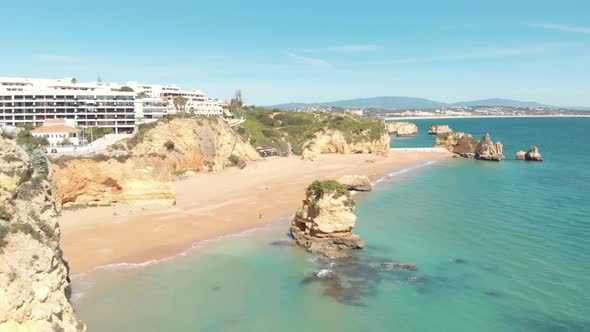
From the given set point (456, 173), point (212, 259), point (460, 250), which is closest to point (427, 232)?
point (460, 250)

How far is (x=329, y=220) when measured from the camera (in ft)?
93.4

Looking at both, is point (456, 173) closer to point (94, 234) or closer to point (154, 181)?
point (154, 181)

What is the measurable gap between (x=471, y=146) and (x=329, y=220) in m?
71.7

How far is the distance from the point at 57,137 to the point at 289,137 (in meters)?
53.2

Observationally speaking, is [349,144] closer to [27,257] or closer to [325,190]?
[325,190]

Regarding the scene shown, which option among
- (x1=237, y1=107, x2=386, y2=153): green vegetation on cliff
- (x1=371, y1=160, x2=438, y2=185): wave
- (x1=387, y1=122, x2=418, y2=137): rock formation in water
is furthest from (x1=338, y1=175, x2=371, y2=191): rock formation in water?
(x1=387, y1=122, x2=418, y2=137): rock formation in water

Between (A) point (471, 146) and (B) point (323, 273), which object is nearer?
(B) point (323, 273)

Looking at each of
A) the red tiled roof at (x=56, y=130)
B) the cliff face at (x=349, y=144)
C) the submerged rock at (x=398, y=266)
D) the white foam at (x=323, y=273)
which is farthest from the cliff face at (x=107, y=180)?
the cliff face at (x=349, y=144)

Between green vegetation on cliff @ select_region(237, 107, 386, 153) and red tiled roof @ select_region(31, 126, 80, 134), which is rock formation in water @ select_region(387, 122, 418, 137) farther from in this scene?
red tiled roof @ select_region(31, 126, 80, 134)

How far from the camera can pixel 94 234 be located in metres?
30.2

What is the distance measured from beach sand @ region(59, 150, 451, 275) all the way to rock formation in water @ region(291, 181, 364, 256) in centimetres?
720

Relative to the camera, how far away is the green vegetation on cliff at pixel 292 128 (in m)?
87.9

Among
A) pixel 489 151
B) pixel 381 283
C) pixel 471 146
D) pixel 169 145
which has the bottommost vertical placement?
pixel 381 283

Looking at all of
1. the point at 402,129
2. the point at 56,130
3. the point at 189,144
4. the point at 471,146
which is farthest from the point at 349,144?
the point at 402,129
